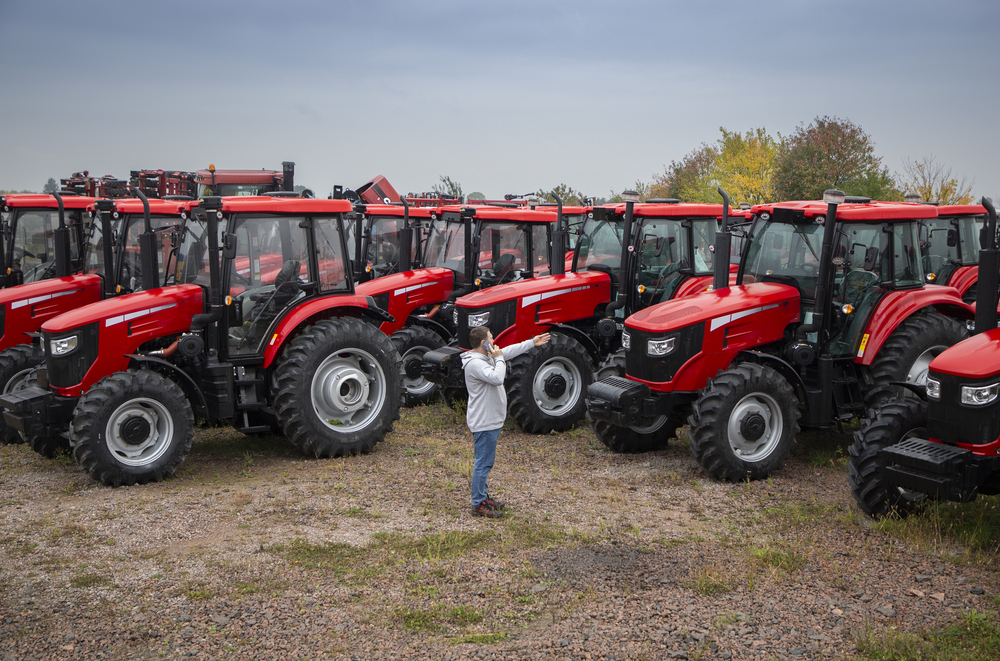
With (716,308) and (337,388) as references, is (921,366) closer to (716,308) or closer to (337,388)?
(716,308)

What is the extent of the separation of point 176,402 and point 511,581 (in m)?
3.58

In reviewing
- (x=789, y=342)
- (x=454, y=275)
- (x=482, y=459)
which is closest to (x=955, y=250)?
(x=789, y=342)

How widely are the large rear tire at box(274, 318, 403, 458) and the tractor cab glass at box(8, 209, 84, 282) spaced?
4549mm

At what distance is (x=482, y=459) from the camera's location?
258 inches

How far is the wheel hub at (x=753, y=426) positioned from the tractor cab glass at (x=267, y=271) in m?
4.13

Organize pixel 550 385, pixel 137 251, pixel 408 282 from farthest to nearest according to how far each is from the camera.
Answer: pixel 408 282
pixel 137 251
pixel 550 385

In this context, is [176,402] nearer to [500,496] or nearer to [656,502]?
[500,496]

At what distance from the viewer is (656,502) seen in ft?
23.0

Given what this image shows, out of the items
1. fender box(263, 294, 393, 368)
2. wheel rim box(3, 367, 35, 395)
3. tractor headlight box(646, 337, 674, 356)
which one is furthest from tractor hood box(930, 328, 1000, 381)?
wheel rim box(3, 367, 35, 395)

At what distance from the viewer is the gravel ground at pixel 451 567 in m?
4.59

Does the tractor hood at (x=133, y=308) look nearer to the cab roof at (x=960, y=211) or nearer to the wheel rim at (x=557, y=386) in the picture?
the wheel rim at (x=557, y=386)

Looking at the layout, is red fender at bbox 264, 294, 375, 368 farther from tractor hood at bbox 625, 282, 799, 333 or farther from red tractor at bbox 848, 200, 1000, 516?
red tractor at bbox 848, 200, 1000, 516

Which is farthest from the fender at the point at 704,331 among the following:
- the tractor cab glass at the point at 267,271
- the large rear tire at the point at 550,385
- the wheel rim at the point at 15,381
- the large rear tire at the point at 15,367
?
the wheel rim at the point at 15,381

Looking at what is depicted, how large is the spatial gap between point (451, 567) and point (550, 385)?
158 inches
